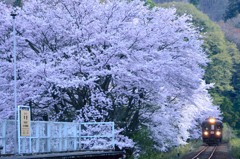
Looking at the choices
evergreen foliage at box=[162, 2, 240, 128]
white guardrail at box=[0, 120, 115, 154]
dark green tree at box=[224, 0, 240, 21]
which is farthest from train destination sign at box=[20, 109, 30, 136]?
dark green tree at box=[224, 0, 240, 21]

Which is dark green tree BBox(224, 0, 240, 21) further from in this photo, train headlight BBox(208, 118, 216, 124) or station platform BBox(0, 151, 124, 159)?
station platform BBox(0, 151, 124, 159)

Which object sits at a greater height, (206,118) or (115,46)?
(115,46)

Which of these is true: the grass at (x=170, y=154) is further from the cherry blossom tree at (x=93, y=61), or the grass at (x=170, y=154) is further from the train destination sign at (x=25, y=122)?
the train destination sign at (x=25, y=122)

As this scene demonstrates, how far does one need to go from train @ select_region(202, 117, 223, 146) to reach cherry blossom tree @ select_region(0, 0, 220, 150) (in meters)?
23.2

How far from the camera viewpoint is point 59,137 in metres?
21.5

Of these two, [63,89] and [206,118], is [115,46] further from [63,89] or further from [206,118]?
[206,118]

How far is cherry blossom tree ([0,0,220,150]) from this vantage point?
2661cm

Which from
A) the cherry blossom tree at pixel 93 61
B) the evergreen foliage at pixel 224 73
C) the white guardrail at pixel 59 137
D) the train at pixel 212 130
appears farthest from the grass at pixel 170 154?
the evergreen foliage at pixel 224 73

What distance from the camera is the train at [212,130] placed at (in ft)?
175

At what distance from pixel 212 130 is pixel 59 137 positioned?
33.4 meters

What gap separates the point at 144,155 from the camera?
27.7 metres

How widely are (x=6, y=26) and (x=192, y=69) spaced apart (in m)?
9.51

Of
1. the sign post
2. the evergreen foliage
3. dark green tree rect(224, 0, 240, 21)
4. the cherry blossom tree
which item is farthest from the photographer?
dark green tree rect(224, 0, 240, 21)

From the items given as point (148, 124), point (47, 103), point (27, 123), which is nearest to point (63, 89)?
point (47, 103)
